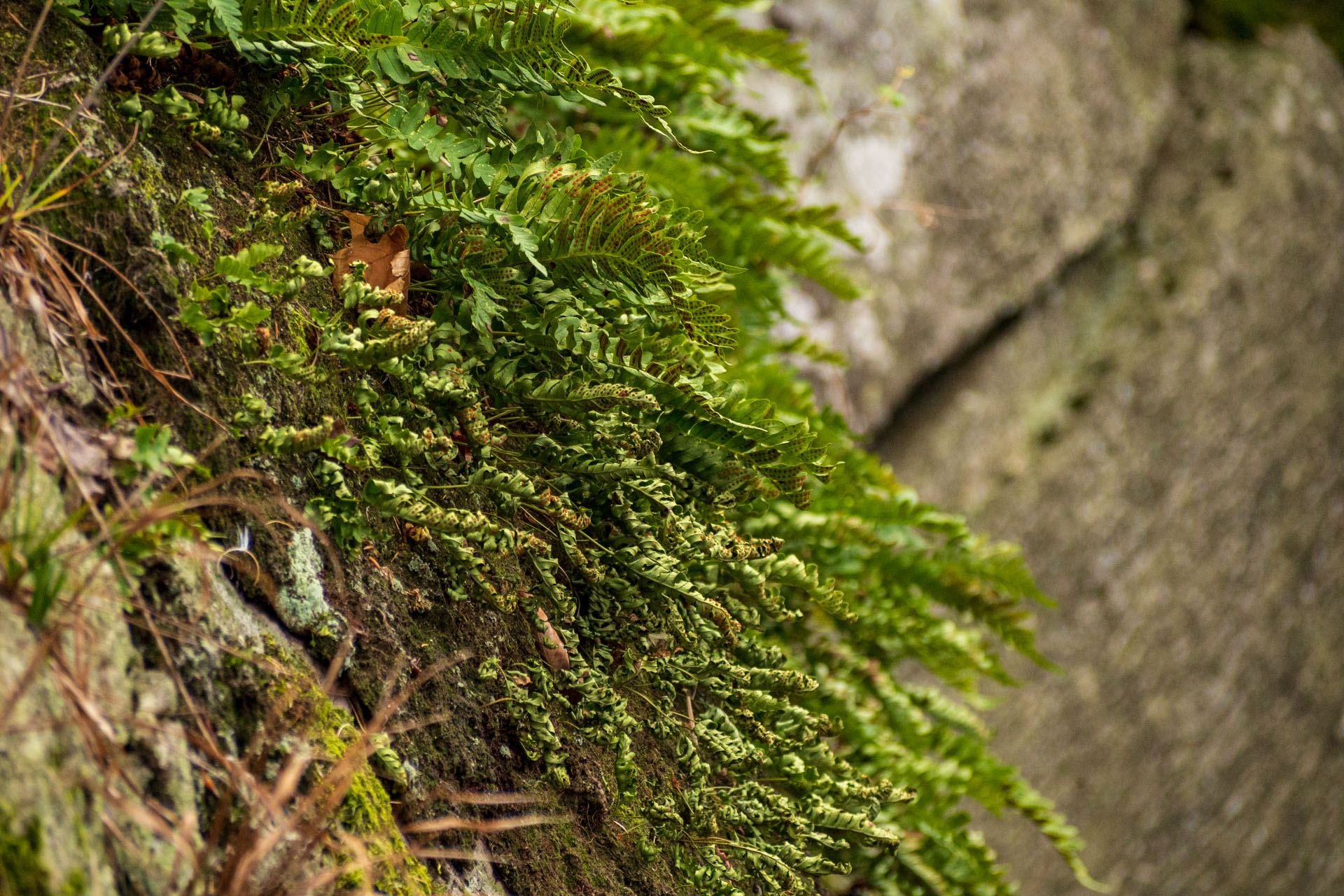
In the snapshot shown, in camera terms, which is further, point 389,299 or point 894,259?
point 894,259

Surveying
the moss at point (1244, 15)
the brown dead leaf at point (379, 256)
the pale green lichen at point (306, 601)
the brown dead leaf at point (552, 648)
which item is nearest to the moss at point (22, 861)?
the pale green lichen at point (306, 601)

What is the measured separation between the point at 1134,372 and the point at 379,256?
4702mm

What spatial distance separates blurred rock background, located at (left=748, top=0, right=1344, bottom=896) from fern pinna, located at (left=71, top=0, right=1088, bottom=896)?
297 centimetres

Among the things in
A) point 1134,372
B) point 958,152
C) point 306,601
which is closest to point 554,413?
point 306,601

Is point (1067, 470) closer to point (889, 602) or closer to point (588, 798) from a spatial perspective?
point (889, 602)

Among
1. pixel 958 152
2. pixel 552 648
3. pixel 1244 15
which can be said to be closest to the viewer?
pixel 552 648

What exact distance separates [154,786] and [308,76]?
979 mm

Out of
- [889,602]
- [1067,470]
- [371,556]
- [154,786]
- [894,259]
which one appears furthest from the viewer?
[1067,470]

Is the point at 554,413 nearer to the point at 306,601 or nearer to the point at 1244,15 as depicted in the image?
the point at 306,601

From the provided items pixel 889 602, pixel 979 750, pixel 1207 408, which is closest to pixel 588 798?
pixel 889 602

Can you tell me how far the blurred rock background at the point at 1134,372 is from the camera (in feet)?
15.1

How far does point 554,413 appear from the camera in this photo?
141 cm

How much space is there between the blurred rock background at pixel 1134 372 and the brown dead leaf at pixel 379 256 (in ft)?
10.4

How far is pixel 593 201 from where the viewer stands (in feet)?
4.25
